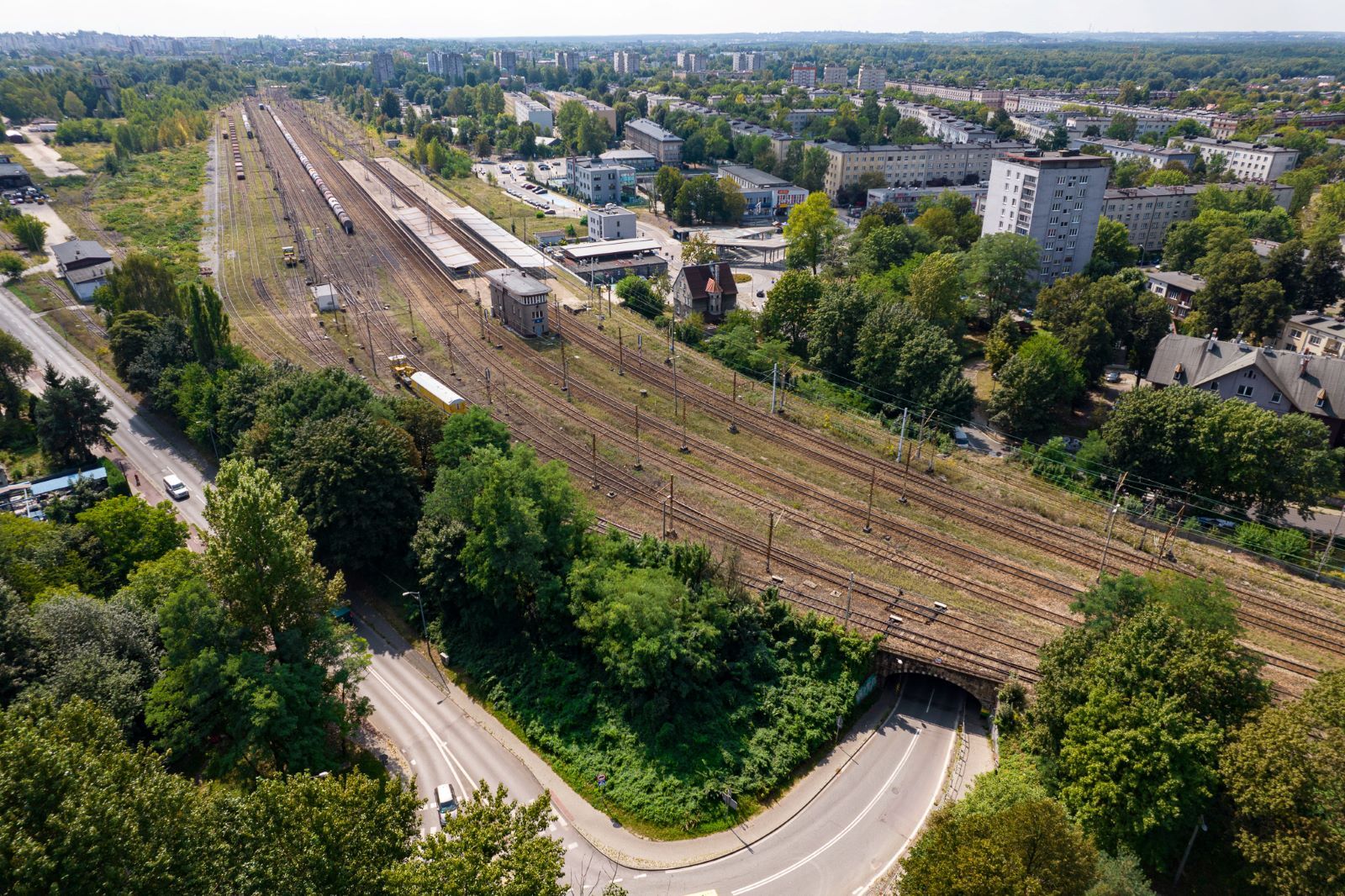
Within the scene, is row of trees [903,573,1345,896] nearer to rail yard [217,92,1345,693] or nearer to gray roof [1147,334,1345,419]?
rail yard [217,92,1345,693]

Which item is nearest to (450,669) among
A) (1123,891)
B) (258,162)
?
(1123,891)

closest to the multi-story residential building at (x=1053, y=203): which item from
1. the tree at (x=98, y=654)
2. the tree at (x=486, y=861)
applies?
the tree at (x=486, y=861)

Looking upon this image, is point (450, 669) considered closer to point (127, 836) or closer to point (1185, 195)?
point (127, 836)

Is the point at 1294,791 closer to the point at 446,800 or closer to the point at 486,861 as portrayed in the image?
the point at 486,861

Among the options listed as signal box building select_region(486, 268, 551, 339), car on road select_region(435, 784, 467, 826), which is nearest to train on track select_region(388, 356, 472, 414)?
signal box building select_region(486, 268, 551, 339)

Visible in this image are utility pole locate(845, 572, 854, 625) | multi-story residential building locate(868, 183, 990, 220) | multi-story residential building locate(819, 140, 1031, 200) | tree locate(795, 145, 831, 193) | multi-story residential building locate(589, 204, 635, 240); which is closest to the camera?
utility pole locate(845, 572, 854, 625)

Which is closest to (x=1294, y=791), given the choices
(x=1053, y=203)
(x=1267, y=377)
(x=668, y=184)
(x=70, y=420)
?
(x=1267, y=377)
